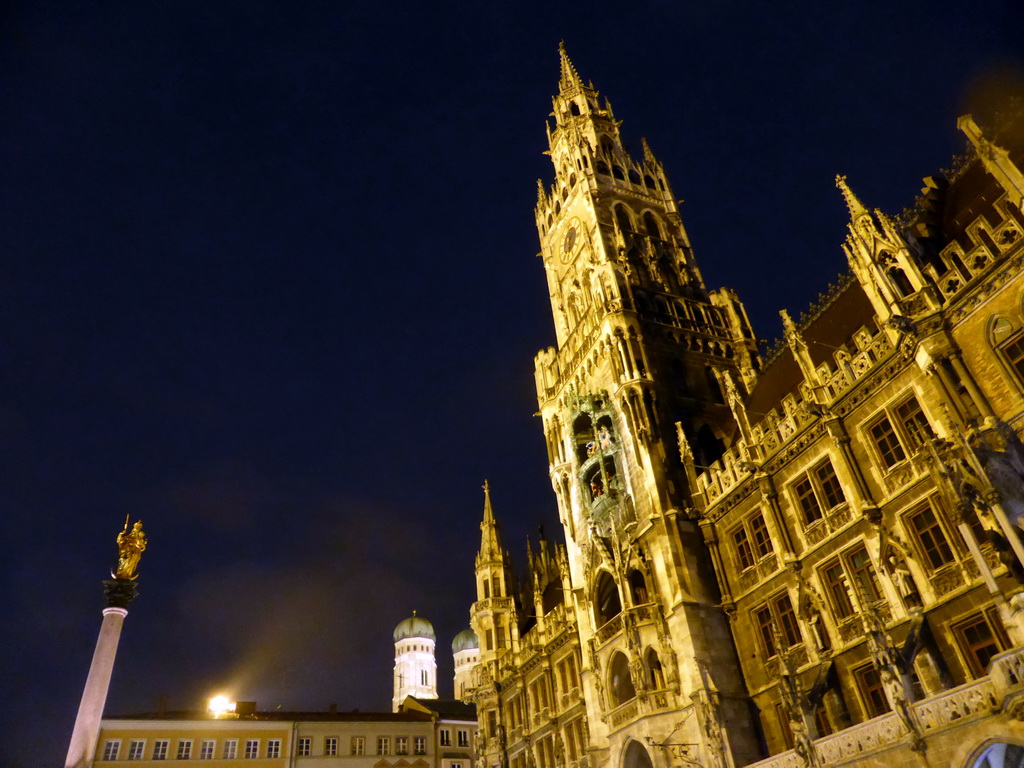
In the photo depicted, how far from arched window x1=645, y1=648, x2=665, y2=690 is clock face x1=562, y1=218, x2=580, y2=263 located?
1081 inches

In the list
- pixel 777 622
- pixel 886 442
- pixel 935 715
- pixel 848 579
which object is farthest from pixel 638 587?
pixel 935 715

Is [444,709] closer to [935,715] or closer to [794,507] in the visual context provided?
[794,507]

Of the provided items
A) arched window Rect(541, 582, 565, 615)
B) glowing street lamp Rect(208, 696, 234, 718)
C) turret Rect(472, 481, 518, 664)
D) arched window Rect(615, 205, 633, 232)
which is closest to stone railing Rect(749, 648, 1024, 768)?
arched window Rect(541, 582, 565, 615)

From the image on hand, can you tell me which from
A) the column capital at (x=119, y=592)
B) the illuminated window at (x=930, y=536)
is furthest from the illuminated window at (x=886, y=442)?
the column capital at (x=119, y=592)

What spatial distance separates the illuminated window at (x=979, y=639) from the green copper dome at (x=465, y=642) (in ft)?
354

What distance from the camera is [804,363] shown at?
99.4 feet

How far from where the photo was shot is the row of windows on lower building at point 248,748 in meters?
56.6

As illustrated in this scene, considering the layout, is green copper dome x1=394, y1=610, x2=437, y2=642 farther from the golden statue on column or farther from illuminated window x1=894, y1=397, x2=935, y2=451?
illuminated window x1=894, y1=397, x2=935, y2=451

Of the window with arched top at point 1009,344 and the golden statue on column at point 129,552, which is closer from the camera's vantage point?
the window with arched top at point 1009,344

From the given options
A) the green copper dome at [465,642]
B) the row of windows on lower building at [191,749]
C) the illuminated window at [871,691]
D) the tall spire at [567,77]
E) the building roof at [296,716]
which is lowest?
the illuminated window at [871,691]

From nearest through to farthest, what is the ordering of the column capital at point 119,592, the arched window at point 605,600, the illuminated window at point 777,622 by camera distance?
the illuminated window at point 777,622, the arched window at point 605,600, the column capital at point 119,592

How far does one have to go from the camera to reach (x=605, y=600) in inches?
1531

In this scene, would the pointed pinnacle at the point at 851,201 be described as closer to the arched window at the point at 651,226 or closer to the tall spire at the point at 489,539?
the arched window at the point at 651,226

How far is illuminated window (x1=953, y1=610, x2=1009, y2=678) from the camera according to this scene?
71.1 ft
